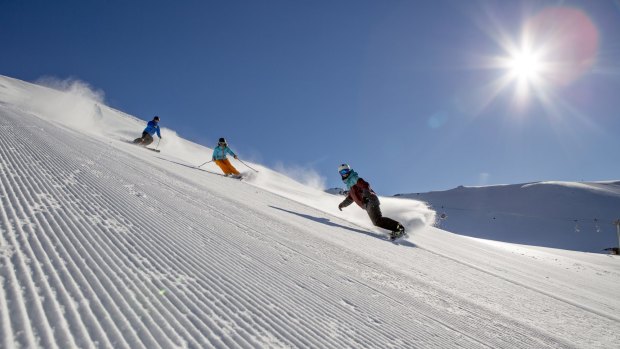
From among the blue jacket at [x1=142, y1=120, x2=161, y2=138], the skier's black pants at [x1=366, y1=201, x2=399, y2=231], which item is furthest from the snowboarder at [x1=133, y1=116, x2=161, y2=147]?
the skier's black pants at [x1=366, y1=201, x2=399, y2=231]

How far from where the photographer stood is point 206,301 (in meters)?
2.28

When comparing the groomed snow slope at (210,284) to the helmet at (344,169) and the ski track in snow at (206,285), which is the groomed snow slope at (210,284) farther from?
the helmet at (344,169)

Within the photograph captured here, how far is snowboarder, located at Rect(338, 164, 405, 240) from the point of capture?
27.6 feet

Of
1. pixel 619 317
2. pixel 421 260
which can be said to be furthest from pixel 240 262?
pixel 619 317

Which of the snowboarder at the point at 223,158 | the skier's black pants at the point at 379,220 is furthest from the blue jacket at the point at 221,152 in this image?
the skier's black pants at the point at 379,220

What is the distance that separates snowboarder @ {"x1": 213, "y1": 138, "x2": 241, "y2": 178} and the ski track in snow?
8212mm

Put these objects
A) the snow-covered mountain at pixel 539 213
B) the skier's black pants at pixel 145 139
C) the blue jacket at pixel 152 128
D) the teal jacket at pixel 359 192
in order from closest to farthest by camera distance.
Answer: the teal jacket at pixel 359 192 → the skier's black pants at pixel 145 139 → the blue jacket at pixel 152 128 → the snow-covered mountain at pixel 539 213

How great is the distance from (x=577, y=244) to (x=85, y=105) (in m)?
42.1

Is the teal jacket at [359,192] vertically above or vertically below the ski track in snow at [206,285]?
above

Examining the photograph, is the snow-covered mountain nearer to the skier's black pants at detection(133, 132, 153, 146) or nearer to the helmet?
the helmet

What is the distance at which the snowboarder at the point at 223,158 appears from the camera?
1411 centimetres

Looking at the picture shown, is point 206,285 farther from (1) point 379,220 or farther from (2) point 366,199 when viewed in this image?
(2) point 366,199

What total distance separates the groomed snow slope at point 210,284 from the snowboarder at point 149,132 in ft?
35.0

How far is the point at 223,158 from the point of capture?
46.7 feet
